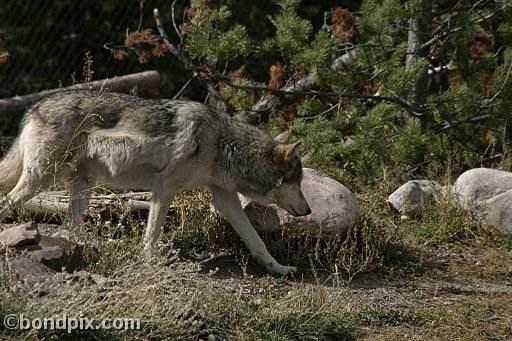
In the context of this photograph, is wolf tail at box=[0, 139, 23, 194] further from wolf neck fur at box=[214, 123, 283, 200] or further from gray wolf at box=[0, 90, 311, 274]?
wolf neck fur at box=[214, 123, 283, 200]

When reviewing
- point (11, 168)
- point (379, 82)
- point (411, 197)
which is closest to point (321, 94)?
point (379, 82)

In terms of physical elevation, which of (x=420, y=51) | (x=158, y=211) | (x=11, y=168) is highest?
(x=420, y=51)

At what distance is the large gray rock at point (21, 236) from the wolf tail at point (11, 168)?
1.25m

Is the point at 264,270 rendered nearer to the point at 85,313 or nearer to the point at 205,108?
the point at 205,108

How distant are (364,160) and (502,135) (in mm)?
1476

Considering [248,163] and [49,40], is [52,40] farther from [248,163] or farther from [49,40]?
[248,163]

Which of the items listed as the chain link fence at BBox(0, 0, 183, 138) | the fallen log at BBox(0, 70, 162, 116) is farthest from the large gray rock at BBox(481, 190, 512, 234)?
the chain link fence at BBox(0, 0, 183, 138)

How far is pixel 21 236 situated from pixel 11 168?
4.75ft

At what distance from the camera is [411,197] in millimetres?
8281

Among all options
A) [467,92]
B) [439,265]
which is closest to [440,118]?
[467,92]

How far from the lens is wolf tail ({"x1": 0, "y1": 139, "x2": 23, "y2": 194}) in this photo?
6.86m

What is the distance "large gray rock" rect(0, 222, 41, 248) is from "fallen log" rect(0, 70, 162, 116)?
2.67 metres

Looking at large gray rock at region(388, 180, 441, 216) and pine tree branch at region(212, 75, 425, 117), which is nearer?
large gray rock at region(388, 180, 441, 216)

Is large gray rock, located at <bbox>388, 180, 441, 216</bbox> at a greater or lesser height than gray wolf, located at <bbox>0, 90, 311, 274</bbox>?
lesser
